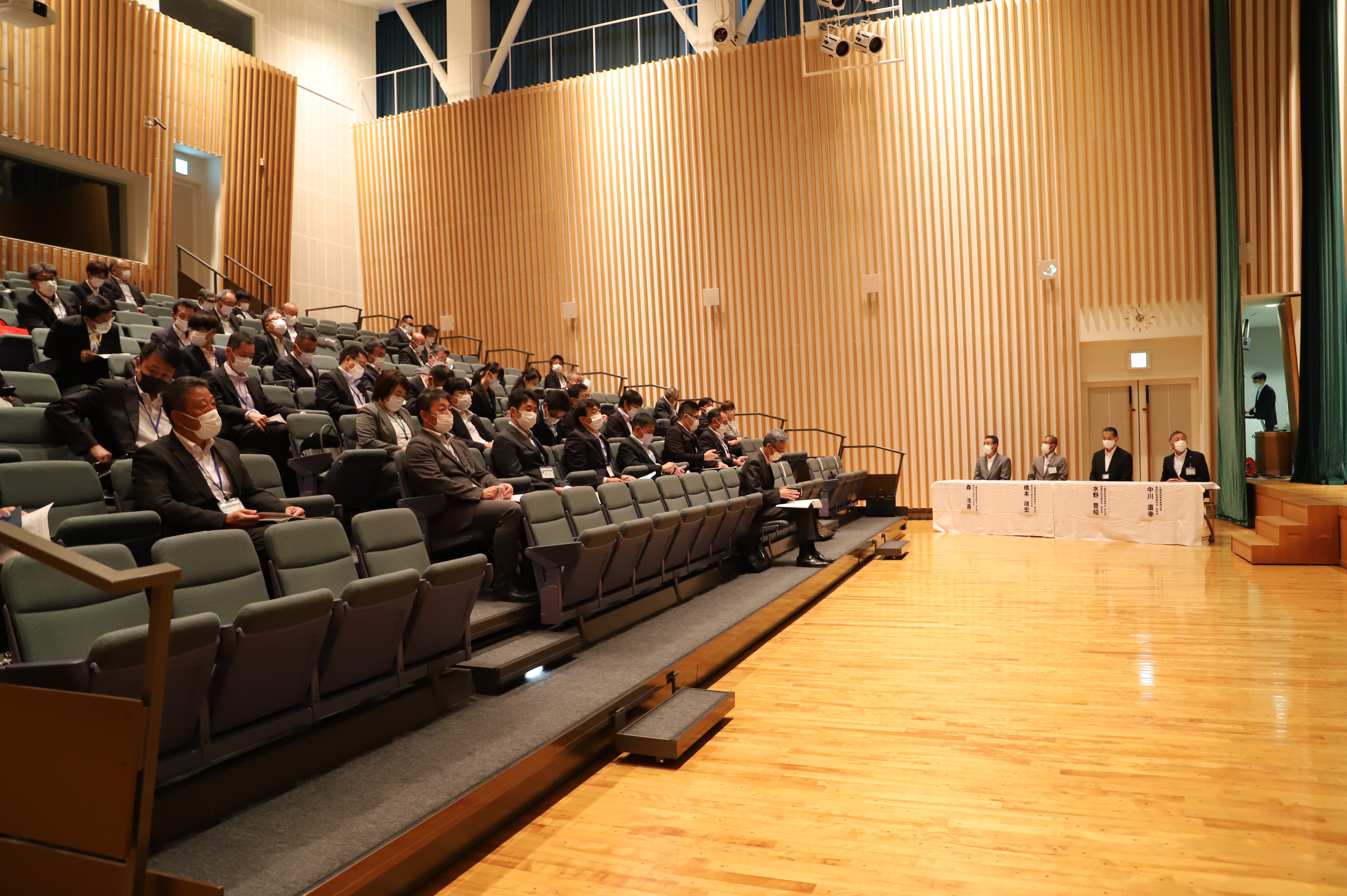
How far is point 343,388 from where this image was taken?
17.0ft

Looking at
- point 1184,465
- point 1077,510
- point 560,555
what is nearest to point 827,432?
point 1077,510

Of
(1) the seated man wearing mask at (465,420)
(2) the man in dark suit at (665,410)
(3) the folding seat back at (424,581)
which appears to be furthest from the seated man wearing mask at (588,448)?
(2) the man in dark suit at (665,410)

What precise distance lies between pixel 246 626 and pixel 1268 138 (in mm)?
9448

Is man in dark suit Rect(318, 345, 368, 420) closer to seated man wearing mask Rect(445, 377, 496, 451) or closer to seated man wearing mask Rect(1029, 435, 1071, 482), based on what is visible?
seated man wearing mask Rect(445, 377, 496, 451)

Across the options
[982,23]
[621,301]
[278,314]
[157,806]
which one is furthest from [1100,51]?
[157,806]

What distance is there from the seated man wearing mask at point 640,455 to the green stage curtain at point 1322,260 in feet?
→ 18.6

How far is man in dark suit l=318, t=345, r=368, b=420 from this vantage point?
507 centimetres

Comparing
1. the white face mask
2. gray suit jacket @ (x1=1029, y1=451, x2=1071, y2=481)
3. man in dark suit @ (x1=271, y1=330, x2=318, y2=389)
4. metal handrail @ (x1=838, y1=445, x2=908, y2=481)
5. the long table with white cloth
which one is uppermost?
man in dark suit @ (x1=271, y1=330, x2=318, y2=389)

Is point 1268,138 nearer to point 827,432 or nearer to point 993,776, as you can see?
point 827,432

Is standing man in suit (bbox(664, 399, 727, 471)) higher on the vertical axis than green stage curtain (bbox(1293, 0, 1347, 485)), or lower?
lower

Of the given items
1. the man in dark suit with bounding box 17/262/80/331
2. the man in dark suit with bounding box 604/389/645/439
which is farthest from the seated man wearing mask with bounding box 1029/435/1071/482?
the man in dark suit with bounding box 17/262/80/331

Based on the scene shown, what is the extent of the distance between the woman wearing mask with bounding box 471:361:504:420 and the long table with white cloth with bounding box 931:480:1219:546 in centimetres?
440

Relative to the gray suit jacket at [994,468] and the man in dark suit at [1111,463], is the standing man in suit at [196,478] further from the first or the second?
the man in dark suit at [1111,463]

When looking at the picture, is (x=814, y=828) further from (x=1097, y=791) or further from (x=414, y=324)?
(x=414, y=324)
